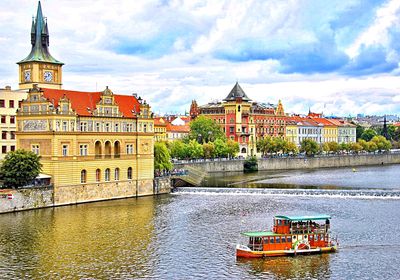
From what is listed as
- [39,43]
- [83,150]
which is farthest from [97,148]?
[39,43]

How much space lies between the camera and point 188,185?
106562 mm

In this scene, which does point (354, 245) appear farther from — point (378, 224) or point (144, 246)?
point (144, 246)

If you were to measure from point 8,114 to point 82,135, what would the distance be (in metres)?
15.8

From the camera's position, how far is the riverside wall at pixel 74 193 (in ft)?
246

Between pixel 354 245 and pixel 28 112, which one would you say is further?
pixel 28 112

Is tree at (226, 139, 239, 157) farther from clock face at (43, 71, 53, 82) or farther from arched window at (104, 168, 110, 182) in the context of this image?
arched window at (104, 168, 110, 182)

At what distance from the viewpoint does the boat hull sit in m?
53.0

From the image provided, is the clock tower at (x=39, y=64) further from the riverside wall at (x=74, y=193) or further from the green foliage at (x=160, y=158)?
the riverside wall at (x=74, y=193)

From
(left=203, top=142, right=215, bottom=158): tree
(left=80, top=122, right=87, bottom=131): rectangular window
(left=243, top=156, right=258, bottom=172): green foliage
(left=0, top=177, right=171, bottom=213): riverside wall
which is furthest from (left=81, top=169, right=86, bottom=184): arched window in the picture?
(left=243, top=156, right=258, bottom=172): green foliage

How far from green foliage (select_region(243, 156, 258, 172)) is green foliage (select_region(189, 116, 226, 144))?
16757 mm

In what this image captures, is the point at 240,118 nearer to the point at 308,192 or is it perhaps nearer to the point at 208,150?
the point at 208,150

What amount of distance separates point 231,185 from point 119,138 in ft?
83.6

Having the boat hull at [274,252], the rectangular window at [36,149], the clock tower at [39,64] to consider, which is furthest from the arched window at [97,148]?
the boat hull at [274,252]

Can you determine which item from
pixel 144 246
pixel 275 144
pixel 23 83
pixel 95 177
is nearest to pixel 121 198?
pixel 95 177
